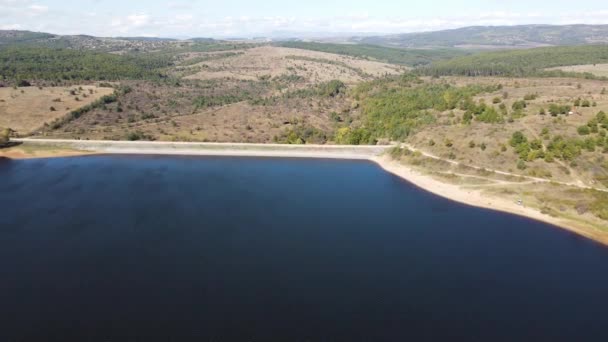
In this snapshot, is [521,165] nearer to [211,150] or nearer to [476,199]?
[476,199]

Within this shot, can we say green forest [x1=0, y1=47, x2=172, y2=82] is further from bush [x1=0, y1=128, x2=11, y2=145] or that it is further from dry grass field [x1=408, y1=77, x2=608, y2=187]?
dry grass field [x1=408, y1=77, x2=608, y2=187]

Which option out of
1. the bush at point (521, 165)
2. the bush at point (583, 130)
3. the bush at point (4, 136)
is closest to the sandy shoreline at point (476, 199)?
the bush at point (521, 165)

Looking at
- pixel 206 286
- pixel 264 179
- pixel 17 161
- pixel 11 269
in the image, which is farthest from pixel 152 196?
pixel 17 161

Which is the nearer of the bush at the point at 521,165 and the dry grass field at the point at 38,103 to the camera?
the bush at the point at 521,165

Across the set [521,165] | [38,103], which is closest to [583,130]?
[521,165]

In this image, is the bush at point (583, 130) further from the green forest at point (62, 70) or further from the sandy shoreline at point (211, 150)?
the green forest at point (62, 70)

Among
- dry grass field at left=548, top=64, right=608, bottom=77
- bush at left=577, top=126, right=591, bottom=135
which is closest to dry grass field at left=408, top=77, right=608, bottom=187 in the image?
bush at left=577, top=126, right=591, bottom=135

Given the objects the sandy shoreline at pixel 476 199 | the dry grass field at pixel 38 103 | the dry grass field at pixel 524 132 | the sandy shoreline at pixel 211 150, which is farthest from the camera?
the dry grass field at pixel 38 103

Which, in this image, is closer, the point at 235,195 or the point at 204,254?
the point at 204,254

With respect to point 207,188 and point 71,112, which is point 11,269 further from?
point 71,112
